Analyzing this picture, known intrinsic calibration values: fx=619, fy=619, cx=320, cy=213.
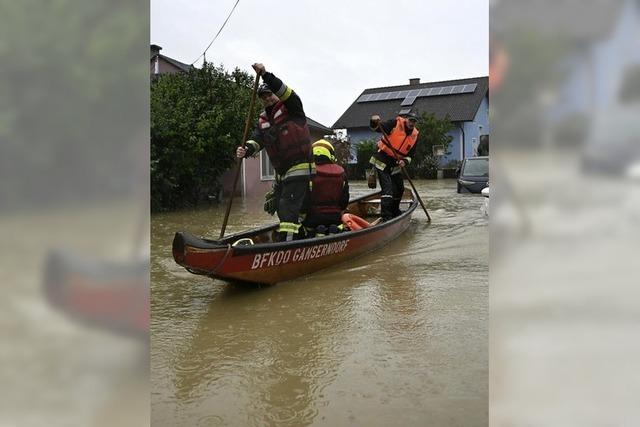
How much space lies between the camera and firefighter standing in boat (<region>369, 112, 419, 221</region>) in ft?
32.2

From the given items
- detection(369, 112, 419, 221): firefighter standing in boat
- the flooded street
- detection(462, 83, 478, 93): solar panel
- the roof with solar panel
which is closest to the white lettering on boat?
the flooded street

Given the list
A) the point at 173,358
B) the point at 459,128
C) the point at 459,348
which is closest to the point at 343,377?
the point at 459,348

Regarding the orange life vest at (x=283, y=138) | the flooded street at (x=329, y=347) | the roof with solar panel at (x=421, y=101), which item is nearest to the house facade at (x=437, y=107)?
the roof with solar panel at (x=421, y=101)

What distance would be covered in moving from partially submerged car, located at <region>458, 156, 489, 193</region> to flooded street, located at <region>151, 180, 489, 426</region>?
11.6m

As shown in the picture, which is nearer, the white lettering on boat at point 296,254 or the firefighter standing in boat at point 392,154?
the white lettering on boat at point 296,254

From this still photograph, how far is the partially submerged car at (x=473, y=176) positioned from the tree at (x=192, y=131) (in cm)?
734

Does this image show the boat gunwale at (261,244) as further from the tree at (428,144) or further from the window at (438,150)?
the window at (438,150)

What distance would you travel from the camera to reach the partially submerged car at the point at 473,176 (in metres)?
18.6

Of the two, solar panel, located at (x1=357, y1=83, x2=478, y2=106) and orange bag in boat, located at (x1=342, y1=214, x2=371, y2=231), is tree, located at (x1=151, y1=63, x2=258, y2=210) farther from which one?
solar panel, located at (x1=357, y1=83, x2=478, y2=106)

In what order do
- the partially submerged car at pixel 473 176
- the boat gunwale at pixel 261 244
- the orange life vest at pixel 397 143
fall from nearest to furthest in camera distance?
1. the boat gunwale at pixel 261 244
2. the orange life vest at pixel 397 143
3. the partially submerged car at pixel 473 176
